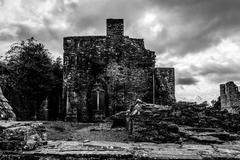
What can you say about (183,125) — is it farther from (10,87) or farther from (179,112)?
(10,87)

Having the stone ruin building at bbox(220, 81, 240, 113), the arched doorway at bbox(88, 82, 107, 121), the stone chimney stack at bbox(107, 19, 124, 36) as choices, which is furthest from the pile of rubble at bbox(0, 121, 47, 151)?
the stone ruin building at bbox(220, 81, 240, 113)

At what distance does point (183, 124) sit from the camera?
790cm

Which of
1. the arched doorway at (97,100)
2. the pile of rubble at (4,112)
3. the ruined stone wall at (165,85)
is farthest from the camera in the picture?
the ruined stone wall at (165,85)

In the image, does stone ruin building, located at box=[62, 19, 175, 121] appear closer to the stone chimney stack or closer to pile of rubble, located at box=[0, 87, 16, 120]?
the stone chimney stack

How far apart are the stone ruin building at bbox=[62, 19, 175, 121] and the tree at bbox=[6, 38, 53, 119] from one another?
2311 millimetres

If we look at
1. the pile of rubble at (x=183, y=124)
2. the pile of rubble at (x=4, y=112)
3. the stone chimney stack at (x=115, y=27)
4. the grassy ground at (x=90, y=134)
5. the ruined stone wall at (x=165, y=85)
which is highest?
the stone chimney stack at (x=115, y=27)

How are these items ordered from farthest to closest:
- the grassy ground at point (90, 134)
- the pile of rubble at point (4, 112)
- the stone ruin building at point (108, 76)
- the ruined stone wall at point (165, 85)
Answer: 1. the ruined stone wall at point (165, 85)
2. the stone ruin building at point (108, 76)
3. the grassy ground at point (90, 134)
4. the pile of rubble at point (4, 112)

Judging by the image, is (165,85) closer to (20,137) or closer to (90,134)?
(90,134)

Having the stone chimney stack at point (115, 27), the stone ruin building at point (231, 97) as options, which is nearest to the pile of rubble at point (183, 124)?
the stone ruin building at point (231, 97)

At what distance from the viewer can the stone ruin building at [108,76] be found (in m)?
19.8

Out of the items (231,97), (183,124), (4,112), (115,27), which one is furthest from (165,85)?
(4,112)

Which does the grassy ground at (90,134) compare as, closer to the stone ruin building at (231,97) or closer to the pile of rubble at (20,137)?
the pile of rubble at (20,137)

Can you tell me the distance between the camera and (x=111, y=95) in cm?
2002

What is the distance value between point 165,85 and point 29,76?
11757mm
